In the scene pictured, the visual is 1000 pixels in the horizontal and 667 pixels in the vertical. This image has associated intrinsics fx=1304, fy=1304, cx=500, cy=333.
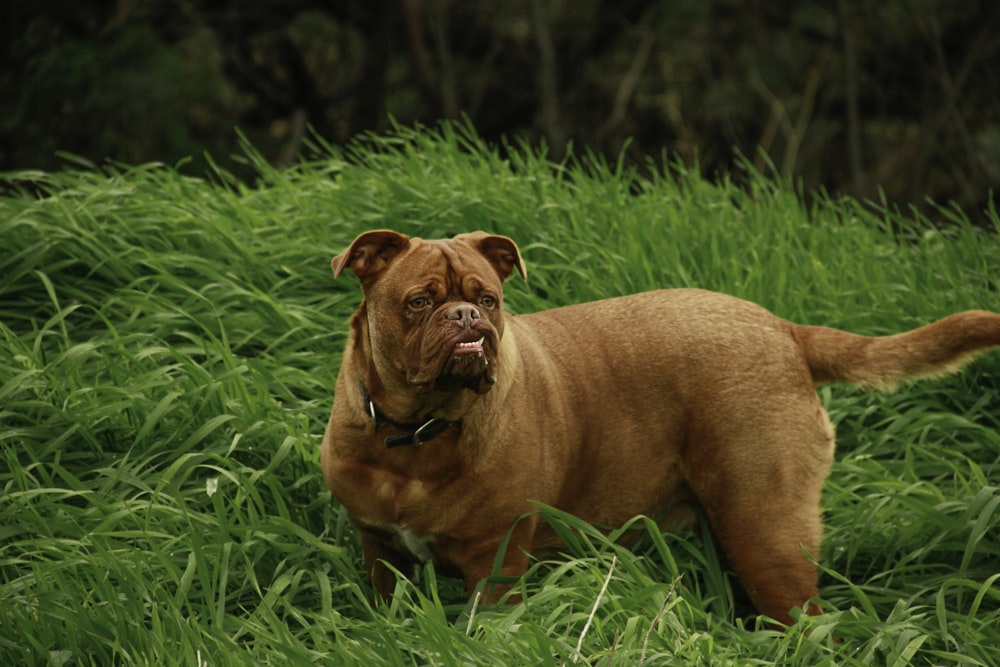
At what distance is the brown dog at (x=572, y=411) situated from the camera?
3.56 m

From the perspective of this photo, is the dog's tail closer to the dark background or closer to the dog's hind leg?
the dog's hind leg

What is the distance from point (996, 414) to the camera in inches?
189

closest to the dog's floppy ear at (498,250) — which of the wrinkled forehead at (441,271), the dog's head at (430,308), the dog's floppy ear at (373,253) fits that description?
the dog's head at (430,308)

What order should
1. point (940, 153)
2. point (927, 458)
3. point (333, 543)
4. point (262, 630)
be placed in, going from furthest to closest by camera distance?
point (940, 153), point (927, 458), point (333, 543), point (262, 630)

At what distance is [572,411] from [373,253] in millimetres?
759

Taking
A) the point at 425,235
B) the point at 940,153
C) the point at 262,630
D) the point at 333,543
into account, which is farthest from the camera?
the point at 940,153

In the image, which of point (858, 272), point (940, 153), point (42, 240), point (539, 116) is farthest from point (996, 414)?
point (539, 116)

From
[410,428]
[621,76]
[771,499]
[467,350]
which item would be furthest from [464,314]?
[621,76]

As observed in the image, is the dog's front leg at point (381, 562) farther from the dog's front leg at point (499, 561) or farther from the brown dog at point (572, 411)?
the dog's front leg at point (499, 561)

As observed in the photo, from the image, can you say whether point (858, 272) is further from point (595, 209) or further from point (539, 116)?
point (539, 116)

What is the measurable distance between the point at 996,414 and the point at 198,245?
3165mm

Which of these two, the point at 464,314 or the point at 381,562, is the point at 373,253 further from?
the point at 381,562

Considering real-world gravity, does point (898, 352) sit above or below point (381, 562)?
above

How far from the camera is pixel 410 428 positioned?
3.60 meters
